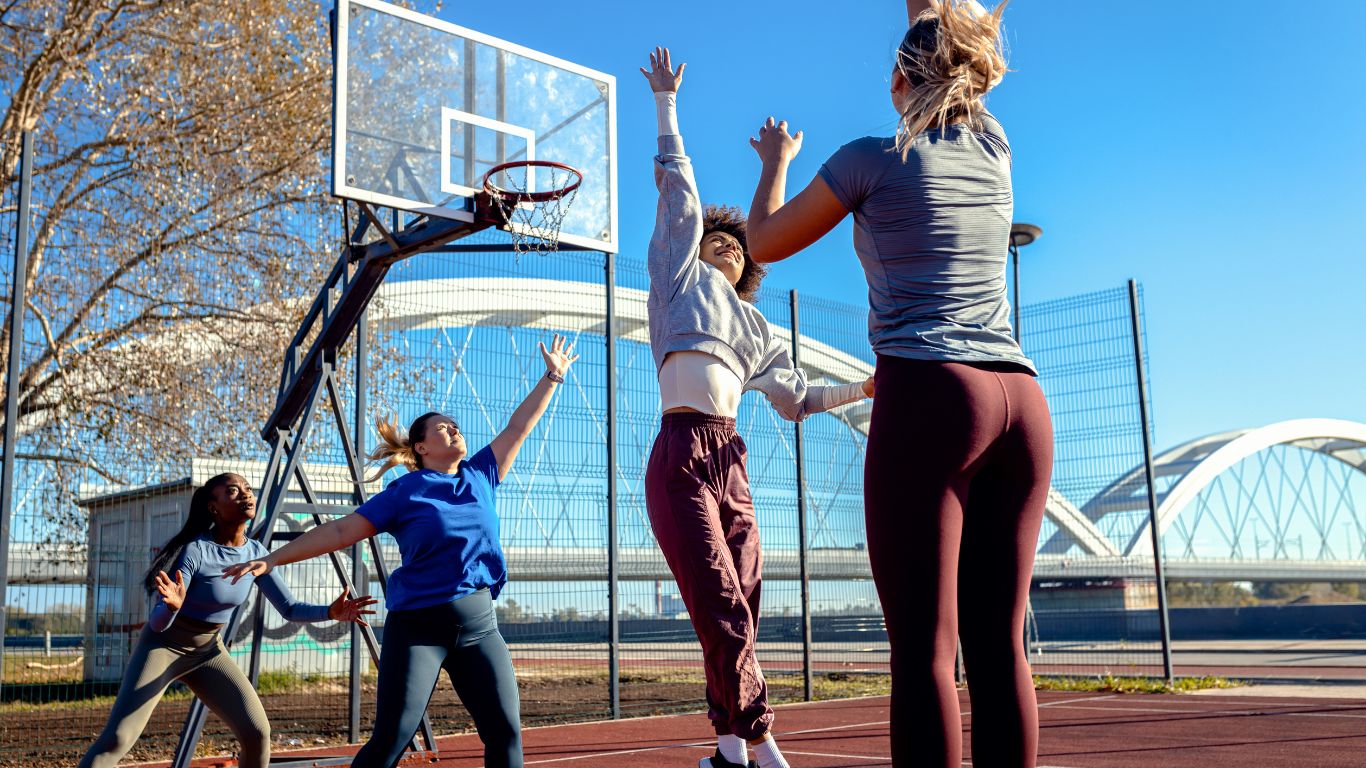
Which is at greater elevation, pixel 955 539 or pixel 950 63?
pixel 950 63

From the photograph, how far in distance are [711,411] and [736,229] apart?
0.75m

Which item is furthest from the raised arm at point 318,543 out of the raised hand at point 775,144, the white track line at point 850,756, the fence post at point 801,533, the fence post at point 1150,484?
the fence post at point 1150,484

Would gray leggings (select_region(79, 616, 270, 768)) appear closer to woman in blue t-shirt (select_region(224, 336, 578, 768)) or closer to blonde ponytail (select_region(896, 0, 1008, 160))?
woman in blue t-shirt (select_region(224, 336, 578, 768))

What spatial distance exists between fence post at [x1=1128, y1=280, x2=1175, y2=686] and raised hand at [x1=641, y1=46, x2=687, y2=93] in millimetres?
8150

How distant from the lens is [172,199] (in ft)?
36.6

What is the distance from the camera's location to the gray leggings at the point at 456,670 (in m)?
3.19

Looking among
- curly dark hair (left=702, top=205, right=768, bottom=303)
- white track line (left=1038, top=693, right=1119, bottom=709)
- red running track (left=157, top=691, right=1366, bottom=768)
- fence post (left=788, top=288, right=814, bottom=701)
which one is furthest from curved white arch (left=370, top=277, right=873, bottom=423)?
curly dark hair (left=702, top=205, right=768, bottom=303)

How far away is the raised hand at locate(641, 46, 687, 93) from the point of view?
3.35m

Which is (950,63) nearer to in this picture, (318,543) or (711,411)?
(711,411)

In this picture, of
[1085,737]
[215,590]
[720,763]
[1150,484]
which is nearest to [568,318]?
[1085,737]

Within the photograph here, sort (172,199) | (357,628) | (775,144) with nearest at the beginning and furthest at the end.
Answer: (775,144) → (357,628) → (172,199)

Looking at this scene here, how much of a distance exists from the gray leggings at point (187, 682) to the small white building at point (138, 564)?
1.97 m

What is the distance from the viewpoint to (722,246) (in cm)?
364

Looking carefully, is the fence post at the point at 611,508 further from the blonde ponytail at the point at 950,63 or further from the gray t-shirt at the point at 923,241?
the gray t-shirt at the point at 923,241
